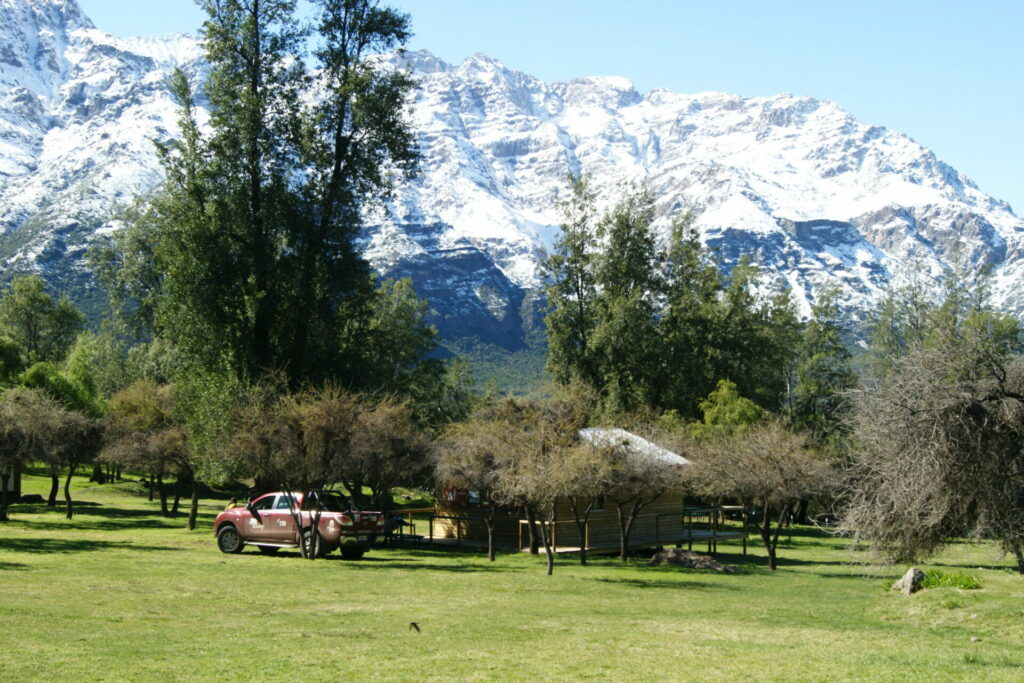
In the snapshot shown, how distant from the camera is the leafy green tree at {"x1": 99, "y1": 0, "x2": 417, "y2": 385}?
1289 inches

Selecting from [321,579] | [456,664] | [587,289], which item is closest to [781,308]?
[587,289]

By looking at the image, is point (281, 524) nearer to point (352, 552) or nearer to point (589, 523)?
point (352, 552)

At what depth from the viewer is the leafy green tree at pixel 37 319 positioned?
78.6 meters

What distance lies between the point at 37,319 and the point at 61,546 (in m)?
62.3

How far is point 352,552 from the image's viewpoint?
26328mm

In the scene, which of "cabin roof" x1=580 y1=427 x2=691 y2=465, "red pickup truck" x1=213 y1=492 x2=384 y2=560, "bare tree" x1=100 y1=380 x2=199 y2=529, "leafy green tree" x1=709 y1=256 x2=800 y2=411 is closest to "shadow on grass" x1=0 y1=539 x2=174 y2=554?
"red pickup truck" x1=213 y1=492 x2=384 y2=560

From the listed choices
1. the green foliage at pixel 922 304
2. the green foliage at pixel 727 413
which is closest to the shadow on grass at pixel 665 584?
the green foliage at pixel 727 413

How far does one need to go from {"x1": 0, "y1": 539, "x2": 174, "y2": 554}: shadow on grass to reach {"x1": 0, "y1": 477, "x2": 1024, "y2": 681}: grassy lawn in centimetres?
12

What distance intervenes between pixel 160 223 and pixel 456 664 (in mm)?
25906

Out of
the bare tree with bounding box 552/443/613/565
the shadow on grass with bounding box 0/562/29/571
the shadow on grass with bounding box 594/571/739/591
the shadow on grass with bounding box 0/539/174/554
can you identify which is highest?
the bare tree with bounding box 552/443/613/565

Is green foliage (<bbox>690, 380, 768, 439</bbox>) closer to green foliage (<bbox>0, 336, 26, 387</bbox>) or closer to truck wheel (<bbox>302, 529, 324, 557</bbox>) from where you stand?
truck wheel (<bbox>302, 529, 324, 557</bbox>)

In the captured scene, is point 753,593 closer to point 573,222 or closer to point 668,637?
point 668,637

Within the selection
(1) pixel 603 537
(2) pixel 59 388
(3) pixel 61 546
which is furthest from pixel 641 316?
(3) pixel 61 546

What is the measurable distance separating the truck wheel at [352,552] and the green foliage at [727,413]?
2015cm
